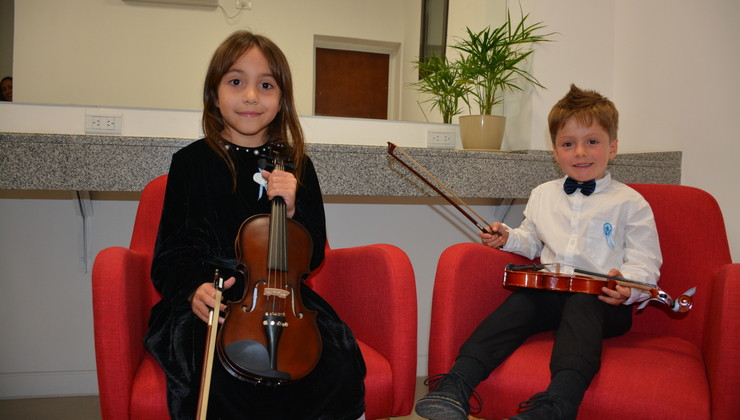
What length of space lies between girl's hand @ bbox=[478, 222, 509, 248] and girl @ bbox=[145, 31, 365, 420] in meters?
0.47

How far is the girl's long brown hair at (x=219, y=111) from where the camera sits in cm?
139

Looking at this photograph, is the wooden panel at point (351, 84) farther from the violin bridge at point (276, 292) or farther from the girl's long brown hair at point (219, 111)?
the violin bridge at point (276, 292)

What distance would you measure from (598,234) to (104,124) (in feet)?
5.88

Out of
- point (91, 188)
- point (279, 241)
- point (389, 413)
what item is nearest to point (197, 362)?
point (279, 241)

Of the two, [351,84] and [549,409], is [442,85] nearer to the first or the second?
[351,84]

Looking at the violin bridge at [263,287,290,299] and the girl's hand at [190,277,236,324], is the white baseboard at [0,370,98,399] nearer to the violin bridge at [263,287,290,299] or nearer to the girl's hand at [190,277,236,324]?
the girl's hand at [190,277,236,324]

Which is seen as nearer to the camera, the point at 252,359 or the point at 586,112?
the point at 252,359

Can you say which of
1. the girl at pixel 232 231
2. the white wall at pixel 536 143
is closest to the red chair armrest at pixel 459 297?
the girl at pixel 232 231

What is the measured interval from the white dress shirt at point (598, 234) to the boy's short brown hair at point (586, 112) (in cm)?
16

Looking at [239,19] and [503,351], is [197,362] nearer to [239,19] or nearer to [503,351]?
[503,351]

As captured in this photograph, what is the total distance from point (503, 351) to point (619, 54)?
66.5 inches

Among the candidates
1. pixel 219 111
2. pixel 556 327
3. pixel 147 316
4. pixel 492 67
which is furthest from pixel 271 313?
pixel 492 67

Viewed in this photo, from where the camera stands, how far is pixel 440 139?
2.52 m

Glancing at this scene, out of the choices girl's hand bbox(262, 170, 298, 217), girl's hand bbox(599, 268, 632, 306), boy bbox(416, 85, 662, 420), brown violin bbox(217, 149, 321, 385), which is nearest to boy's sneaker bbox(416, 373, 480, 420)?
boy bbox(416, 85, 662, 420)
